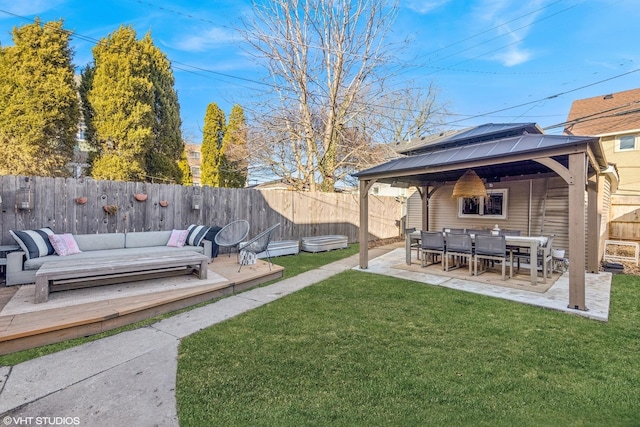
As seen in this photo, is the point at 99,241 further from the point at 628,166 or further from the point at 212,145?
the point at 628,166

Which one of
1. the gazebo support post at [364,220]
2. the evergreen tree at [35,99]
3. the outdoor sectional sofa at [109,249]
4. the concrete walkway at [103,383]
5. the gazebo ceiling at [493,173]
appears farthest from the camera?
the evergreen tree at [35,99]

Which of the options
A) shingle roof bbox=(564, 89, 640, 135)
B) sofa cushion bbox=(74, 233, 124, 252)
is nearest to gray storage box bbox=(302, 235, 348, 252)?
sofa cushion bbox=(74, 233, 124, 252)

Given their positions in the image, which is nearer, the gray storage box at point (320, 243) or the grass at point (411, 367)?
the grass at point (411, 367)

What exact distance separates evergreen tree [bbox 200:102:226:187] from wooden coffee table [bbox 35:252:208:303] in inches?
460

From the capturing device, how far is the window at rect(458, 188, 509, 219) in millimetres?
8434

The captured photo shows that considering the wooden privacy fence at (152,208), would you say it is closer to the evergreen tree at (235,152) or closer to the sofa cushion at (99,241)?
the sofa cushion at (99,241)

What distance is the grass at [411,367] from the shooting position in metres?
2.07

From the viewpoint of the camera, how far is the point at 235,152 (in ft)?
49.1

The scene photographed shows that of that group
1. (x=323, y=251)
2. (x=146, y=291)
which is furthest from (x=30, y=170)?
(x=323, y=251)

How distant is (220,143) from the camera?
647 inches

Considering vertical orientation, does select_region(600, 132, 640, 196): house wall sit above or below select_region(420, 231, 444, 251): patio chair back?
above

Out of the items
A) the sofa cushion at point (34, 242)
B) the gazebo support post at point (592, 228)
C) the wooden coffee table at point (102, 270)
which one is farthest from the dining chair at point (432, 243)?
the sofa cushion at point (34, 242)

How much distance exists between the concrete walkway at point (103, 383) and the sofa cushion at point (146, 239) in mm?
3227

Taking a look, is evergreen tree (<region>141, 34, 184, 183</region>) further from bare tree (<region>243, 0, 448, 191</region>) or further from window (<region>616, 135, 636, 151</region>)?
window (<region>616, 135, 636, 151</region>)
